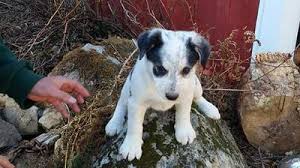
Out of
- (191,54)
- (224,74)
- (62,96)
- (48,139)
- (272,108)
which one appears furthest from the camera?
(224,74)

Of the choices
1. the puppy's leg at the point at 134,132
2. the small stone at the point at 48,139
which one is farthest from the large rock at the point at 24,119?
the puppy's leg at the point at 134,132

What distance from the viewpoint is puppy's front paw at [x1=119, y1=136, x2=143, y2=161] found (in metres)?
3.03

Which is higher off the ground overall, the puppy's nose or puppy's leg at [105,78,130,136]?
the puppy's nose

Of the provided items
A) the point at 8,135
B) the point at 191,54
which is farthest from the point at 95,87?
the point at 191,54

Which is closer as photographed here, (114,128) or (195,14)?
(114,128)

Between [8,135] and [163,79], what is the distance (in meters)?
1.93

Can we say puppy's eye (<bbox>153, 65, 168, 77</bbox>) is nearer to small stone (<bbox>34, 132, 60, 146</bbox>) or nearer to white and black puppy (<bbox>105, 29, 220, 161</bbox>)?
white and black puppy (<bbox>105, 29, 220, 161</bbox>)

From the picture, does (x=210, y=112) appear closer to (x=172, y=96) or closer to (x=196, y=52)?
(x=196, y=52)

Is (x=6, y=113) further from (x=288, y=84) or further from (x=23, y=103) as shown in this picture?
(x=288, y=84)

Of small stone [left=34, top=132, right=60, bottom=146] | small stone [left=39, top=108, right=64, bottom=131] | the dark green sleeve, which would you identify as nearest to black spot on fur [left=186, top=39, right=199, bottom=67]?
the dark green sleeve

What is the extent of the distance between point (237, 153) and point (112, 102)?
37.6 inches

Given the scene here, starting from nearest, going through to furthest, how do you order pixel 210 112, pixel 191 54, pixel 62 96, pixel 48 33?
pixel 62 96
pixel 191 54
pixel 210 112
pixel 48 33

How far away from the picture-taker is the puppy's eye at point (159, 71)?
2617 millimetres

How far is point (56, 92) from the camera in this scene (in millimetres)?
2570
